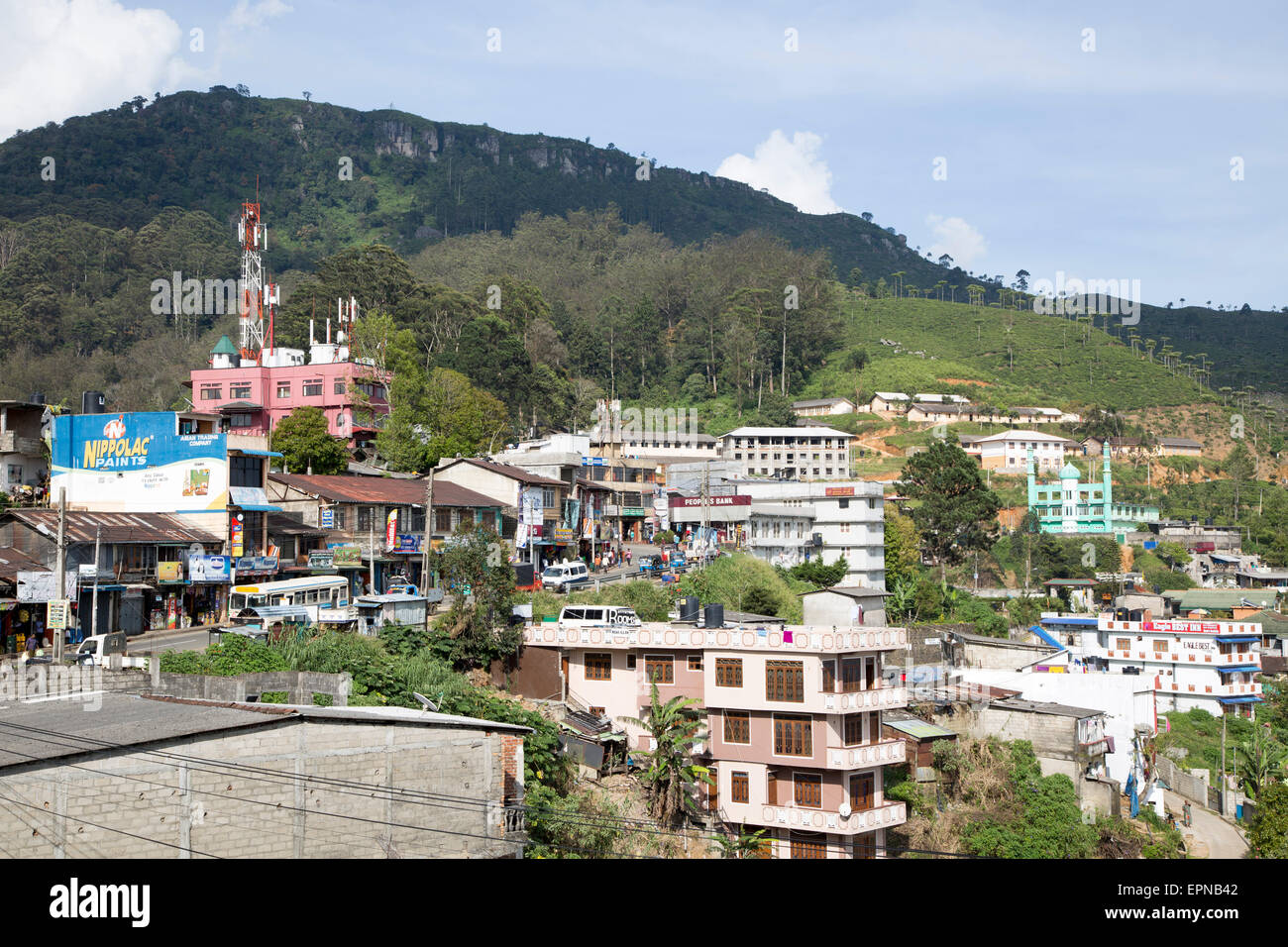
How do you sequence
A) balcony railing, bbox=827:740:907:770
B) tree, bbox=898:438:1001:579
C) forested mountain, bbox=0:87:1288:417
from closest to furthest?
balcony railing, bbox=827:740:907:770
tree, bbox=898:438:1001:579
forested mountain, bbox=0:87:1288:417

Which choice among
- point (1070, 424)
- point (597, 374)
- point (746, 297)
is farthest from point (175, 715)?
point (1070, 424)

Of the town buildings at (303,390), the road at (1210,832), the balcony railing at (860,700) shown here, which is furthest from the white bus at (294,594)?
the road at (1210,832)

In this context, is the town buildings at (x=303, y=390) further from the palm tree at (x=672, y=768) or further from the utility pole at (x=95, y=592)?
the palm tree at (x=672, y=768)

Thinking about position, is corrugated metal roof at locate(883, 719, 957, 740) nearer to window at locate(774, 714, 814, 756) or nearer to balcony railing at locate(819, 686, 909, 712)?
balcony railing at locate(819, 686, 909, 712)

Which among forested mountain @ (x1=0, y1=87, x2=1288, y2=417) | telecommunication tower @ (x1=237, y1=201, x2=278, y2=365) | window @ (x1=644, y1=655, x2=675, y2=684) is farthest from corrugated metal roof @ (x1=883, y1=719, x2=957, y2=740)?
forested mountain @ (x1=0, y1=87, x2=1288, y2=417)

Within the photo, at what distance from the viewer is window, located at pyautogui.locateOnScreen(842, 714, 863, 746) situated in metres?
31.9

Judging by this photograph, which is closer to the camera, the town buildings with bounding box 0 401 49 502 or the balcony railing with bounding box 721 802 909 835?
the balcony railing with bounding box 721 802 909 835

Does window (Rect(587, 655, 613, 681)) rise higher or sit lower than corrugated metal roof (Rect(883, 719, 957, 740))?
higher

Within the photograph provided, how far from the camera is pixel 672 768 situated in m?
30.8

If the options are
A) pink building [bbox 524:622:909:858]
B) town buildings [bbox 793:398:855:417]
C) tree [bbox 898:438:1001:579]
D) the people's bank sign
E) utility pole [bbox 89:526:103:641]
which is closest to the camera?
pink building [bbox 524:622:909:858]

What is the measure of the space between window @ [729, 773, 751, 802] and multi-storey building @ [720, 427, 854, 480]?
2426 inches

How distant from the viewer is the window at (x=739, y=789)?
3212 centimetres

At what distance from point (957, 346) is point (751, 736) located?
121 meters
